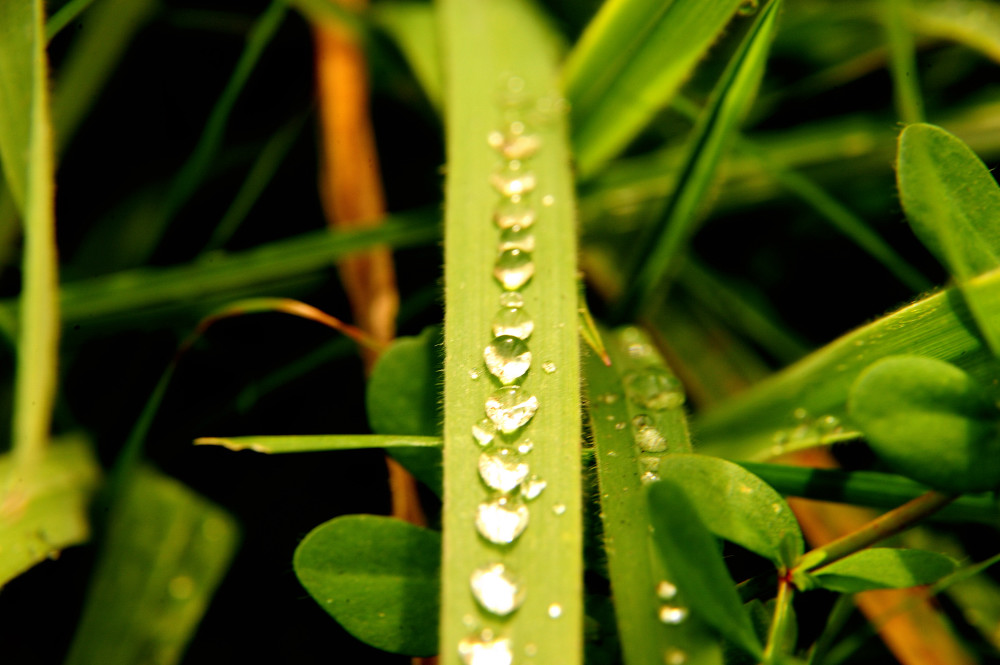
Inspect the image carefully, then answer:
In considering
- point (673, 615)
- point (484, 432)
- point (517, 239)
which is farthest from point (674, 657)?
point (517, 239)

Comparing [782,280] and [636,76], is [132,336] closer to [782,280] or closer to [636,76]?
[636,76]

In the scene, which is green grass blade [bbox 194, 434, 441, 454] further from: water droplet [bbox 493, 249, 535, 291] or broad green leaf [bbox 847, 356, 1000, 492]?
broad green leaf [bbox 847, 356, 1000, 492]

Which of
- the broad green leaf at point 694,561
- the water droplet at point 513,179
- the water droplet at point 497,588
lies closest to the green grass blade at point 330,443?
the water droplet at point 497,588

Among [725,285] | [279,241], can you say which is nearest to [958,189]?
[725,285]

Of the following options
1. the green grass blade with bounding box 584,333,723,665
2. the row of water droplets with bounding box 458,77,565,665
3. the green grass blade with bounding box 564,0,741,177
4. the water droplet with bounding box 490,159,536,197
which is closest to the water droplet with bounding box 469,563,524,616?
the row of water droplets with bounding box 458,77,565,665

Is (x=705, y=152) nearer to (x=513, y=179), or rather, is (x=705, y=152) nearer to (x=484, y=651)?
(x=513, y=179)

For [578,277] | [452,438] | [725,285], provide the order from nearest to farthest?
[452,438], [578,277], [725,285]
